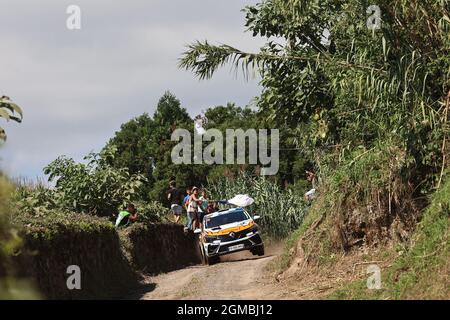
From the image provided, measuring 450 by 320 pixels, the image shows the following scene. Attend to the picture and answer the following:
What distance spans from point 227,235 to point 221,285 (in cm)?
666

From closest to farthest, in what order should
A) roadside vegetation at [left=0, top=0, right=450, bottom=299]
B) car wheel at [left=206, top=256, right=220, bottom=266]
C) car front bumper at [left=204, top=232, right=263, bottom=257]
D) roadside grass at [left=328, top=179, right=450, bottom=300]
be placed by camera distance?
roadside grass at [left=328, top=179, right=450, bottom=300]
roadside vegetation at [left=0, top=0, right=450, bottom=299]
car front bumper at [left=204, top=232, right=263, bottom=257]
car wheel at [left=206, top=256, right=220, bottom=266]

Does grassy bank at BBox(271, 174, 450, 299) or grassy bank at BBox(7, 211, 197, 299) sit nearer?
grassy bank at BBox(271, 174, 450, 299)

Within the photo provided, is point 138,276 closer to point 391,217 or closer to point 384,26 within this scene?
point 391,217

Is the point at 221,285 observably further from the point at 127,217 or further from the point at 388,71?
the point at 127,217

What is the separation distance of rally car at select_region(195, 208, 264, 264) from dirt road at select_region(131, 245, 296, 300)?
1.48 m

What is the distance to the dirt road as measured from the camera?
540 inches

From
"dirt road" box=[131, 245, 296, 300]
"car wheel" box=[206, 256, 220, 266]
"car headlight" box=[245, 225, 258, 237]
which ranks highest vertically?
"car headlight" box=[245, 225, 258, 237]

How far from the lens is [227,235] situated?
72.4 feet

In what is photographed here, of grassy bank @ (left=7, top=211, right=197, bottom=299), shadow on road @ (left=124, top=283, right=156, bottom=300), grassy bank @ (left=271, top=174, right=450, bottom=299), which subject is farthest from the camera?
shadow on road @ (left=124, top=283, right=156, bottom=300)

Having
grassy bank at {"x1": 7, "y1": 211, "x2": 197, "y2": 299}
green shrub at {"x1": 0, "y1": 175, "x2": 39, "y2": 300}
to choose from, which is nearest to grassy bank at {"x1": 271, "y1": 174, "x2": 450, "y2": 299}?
grassy bank at {"x1": 7, "y1": 211, "x2": 197, "y2": 299}

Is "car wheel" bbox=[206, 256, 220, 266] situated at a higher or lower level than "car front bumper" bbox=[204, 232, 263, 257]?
lower

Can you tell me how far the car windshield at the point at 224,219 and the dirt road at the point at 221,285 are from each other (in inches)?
91.9

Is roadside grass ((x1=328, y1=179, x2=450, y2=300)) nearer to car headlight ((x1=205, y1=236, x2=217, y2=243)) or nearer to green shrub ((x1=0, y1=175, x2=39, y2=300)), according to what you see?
green shrub ((x1=0, y1=175, x2=39, y2=300))

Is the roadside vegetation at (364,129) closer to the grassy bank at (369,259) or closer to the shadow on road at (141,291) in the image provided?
the grassy bank at (369,259)
